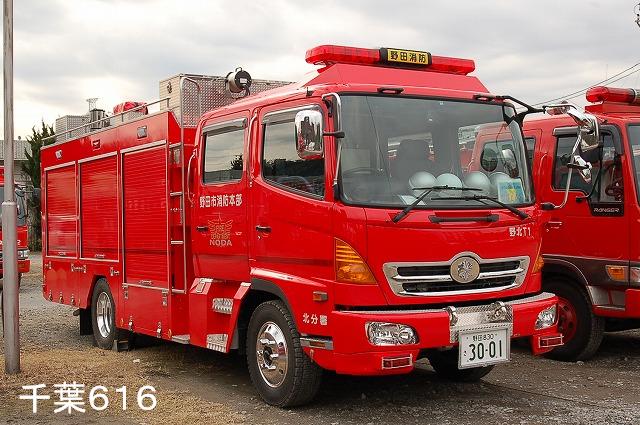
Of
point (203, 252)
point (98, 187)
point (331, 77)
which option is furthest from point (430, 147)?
point (98, 187)

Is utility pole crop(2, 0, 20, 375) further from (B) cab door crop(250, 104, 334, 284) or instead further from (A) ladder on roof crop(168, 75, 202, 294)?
(B) cab door crop(250, 104, 334, 284)

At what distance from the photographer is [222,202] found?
7.05 meters

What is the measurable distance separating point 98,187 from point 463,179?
5106 millimetres

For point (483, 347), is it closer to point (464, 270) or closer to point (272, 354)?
point (464, 270)

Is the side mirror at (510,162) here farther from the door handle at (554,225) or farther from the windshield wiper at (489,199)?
the door handle at (554,225)

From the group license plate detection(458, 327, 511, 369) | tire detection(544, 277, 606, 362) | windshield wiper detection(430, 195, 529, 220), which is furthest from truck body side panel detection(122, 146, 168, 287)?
tire detection(544, 277, 606, 362)

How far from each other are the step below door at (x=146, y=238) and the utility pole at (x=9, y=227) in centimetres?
128

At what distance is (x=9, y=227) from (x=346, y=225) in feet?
12.5

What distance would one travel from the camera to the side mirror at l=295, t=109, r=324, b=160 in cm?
573

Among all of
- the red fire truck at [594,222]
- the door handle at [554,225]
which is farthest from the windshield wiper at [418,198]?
the door handle at [554,225]

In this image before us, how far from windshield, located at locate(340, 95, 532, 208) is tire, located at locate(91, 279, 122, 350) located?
4.64 metres

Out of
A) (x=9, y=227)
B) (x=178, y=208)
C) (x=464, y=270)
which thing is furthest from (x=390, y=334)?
(x=9, y=227)

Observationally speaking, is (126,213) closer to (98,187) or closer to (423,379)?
(98,187)

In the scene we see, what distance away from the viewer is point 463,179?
20.1ft
